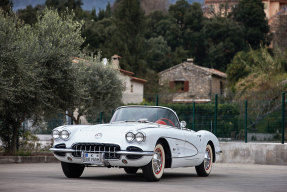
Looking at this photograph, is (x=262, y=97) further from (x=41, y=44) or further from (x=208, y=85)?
(x=208, y=85)

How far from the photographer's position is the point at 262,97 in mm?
32531

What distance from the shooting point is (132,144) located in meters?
10.4

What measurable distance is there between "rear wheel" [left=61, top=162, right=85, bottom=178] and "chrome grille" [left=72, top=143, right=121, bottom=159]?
63 centimetres

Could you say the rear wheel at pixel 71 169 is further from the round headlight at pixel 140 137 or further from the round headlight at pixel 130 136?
the round headlight at pixel 140 137

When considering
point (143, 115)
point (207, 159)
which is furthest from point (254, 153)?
point (143, 115)

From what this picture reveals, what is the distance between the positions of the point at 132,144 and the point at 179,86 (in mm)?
64220

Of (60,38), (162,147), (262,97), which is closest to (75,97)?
(60,38)


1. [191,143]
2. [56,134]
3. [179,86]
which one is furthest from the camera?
[179,86]

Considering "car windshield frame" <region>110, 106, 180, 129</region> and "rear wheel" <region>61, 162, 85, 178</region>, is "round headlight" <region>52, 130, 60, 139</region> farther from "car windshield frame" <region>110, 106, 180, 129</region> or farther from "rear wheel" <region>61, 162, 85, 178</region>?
"car windshield frame" <region>110, 106, 180, 129</region>

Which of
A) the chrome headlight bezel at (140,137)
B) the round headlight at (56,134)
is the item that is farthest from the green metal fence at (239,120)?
the chrome headlight bezel at (140,137)

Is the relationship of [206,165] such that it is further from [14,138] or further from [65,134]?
[14,138]

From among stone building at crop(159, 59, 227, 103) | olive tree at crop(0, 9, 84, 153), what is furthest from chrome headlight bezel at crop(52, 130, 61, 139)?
stone building at crop(159, 59, 227, 103)

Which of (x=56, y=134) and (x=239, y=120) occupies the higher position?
(x=239, y=120)

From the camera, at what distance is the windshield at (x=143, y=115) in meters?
12.0
